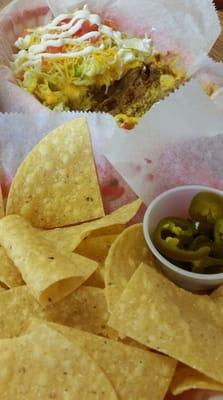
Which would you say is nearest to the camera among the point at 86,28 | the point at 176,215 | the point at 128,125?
the point at 176,215

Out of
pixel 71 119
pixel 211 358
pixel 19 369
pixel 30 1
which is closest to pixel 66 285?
pixel 19 369

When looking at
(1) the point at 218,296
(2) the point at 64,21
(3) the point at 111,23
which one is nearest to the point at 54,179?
(1) the point at 218,296

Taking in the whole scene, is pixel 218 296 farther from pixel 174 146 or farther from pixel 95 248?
pixel 174 146

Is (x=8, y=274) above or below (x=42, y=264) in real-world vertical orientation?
below

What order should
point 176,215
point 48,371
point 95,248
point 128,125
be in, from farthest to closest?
point 128,125 < point 176,215 < point 95,248 < point 48,371

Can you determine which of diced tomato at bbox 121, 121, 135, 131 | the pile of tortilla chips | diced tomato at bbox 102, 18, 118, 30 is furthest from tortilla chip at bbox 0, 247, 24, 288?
diced tomato at bbox 102, 18, 118, 30

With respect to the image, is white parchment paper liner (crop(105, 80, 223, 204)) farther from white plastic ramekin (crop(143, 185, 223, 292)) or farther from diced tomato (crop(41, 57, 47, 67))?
diced tomato (crop(41, 57, 47, 67))
